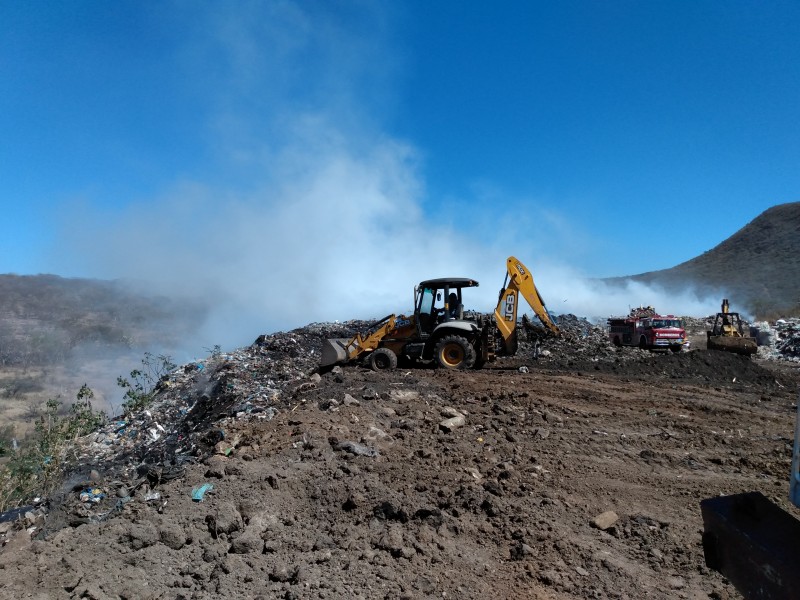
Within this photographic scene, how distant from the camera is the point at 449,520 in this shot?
14.0 feet

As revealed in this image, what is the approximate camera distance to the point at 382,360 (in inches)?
487

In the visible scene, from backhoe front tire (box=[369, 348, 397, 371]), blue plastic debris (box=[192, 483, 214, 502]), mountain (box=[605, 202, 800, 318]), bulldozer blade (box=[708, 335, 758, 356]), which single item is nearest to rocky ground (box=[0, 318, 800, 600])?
blue plastic debris (box=[192, 483, 214, 502])

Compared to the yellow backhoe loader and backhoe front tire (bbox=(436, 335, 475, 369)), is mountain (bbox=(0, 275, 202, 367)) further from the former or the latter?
backhoe front tire (bbox=(436, 335, 475, 369))

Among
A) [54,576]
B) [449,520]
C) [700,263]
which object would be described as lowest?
[54,576]

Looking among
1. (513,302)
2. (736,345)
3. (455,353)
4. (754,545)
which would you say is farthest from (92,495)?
(736,345)

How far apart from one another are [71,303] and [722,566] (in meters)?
57.0

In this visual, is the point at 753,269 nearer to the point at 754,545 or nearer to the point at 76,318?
the point at 76,318

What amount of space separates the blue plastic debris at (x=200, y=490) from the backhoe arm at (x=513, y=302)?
8.54 metres

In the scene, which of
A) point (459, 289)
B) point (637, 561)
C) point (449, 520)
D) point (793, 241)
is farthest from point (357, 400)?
point (793, 241)

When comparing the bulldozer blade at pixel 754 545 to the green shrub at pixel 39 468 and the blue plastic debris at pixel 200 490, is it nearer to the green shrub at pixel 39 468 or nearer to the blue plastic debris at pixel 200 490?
the blue plastic debris at pixel 200 490

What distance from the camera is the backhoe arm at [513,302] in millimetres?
12336

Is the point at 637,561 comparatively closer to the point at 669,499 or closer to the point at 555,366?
the point at 669,499

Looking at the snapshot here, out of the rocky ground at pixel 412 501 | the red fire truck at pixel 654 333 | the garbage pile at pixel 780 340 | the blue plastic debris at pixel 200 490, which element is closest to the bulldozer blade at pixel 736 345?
the red fire truck at pixel 654 333

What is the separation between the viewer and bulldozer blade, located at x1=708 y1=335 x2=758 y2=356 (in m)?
18.2
